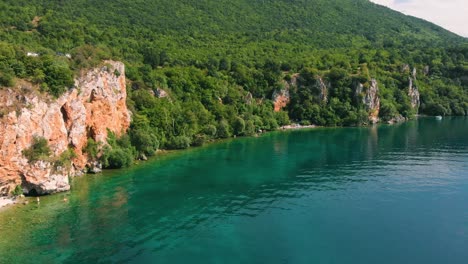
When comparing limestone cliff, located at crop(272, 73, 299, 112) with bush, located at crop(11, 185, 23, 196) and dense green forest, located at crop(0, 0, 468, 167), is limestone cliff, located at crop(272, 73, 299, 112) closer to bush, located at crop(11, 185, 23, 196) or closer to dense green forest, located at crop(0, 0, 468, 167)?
dense green forest, located at crop(0, 0, 468, 167)

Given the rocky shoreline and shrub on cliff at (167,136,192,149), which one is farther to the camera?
shrub on cliff at (167,136,192,149)

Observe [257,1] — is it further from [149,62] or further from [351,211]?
[351,211]

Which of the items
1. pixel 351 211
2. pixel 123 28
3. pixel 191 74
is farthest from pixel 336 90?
pixel 351 211

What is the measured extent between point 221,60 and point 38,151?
75902 mm

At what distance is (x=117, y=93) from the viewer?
66.3 meters

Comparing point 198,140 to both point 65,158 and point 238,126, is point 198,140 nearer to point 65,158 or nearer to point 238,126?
point 238,126

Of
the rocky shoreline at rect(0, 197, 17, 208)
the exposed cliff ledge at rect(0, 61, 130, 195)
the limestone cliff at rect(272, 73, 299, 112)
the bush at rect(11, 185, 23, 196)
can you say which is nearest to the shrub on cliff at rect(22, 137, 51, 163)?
the exposed cliff ledge at rect(0, 61, 130, 195)

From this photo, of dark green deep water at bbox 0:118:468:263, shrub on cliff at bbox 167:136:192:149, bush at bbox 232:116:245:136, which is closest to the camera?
dark green deep water at bbox 0:118:468:263

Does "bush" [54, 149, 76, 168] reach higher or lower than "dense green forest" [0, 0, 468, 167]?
lower

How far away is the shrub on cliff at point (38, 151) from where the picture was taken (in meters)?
46.1

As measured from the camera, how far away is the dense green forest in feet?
230

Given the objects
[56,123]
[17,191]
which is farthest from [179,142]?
[17,191]

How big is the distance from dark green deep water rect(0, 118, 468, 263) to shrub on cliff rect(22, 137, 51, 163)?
5.12 m

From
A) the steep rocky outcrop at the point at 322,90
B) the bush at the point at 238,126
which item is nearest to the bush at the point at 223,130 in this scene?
the bush at the point at 238,126
